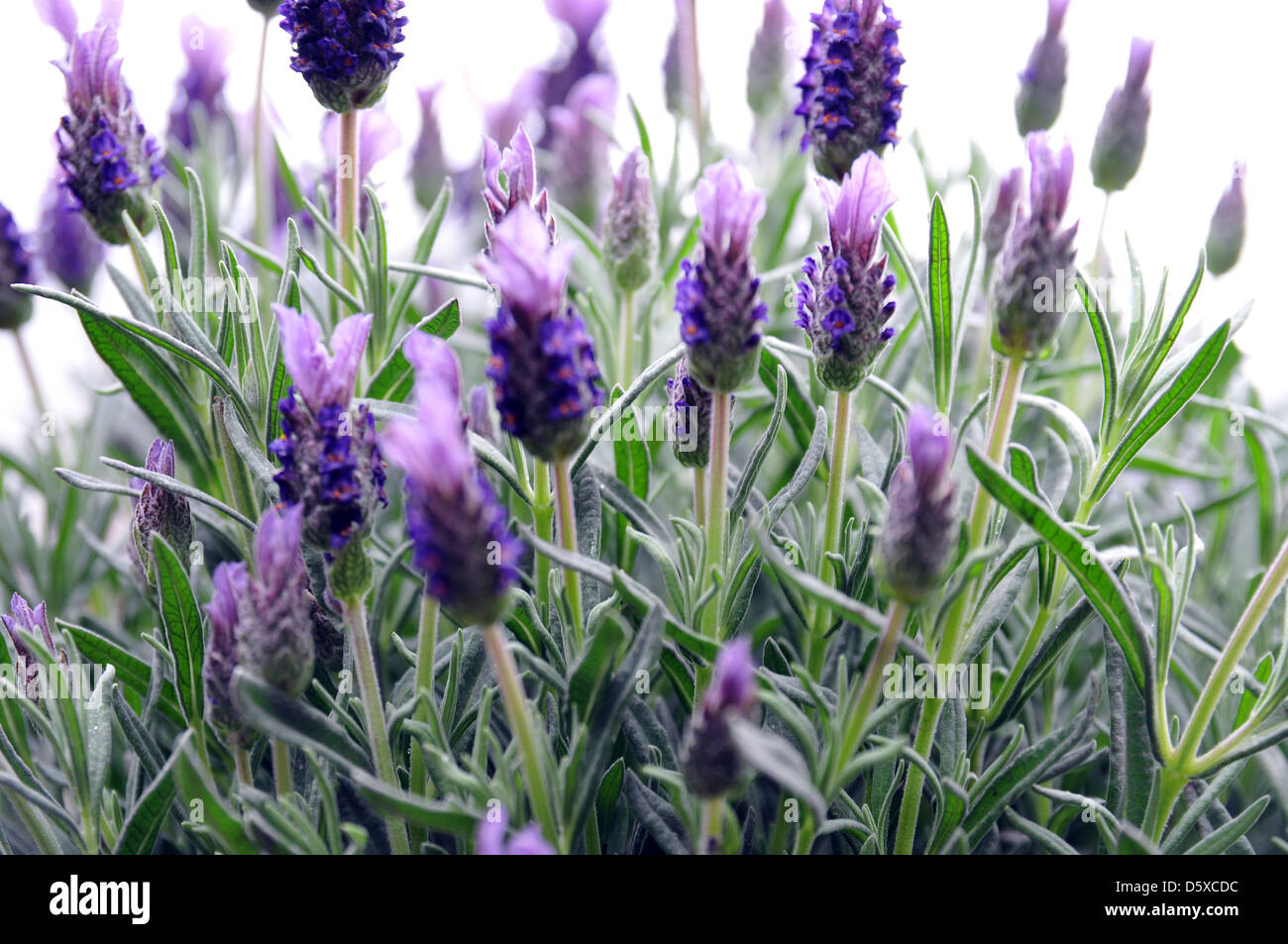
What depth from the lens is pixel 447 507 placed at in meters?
0.53

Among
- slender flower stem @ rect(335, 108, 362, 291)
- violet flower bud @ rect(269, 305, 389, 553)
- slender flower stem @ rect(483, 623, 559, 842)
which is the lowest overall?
slender flower stem @ rect(483, 623, 559, 842)

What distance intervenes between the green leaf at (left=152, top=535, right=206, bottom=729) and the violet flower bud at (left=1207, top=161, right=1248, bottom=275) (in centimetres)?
101

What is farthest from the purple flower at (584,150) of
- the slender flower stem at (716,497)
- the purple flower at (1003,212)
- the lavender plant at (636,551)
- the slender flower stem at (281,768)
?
the slender flower stem at (281,768)

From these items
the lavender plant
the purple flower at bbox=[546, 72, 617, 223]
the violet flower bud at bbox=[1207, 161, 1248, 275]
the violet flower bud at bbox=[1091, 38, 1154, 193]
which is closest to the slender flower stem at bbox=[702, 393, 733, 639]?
the lavender plant

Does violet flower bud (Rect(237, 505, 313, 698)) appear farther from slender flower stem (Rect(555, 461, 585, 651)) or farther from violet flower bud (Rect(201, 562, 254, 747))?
slender flower stem (Rect(555, 461, 585, 651))

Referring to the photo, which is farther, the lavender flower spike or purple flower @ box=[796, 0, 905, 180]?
purple flower @ box=[796, 0, 905, 180]

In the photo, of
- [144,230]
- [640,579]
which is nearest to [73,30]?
[144,230]

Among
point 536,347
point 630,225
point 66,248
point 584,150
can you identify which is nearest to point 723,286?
point 536,347

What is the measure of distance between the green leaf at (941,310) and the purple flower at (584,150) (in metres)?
0.70

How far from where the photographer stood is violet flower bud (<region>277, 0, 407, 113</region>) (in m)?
0.80

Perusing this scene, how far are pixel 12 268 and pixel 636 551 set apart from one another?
67 cm

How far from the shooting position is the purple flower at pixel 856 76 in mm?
823

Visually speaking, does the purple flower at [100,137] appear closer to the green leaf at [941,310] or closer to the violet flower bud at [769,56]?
the green leaf at [941,310]
